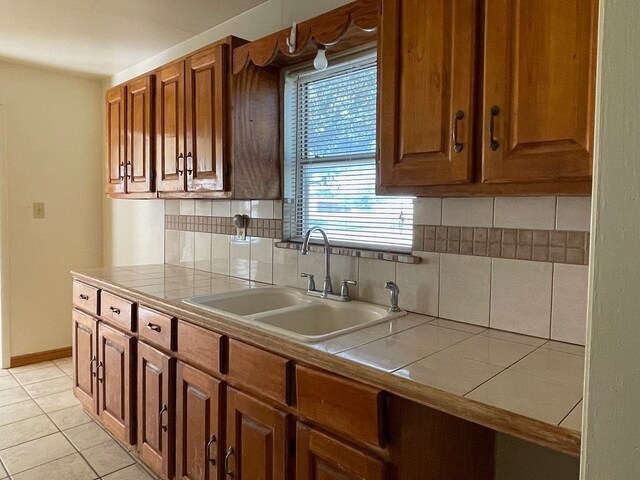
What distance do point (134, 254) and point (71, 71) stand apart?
5.17ft

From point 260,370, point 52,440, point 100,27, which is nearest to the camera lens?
point 260,370

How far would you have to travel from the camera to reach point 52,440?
2449mm

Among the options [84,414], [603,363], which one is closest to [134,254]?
[84,414]

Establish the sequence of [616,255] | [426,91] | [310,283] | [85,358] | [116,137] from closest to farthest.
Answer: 1. [616,255]
2. [426,91]
3. [310,283]
4. [85,358]
5. [116,137]

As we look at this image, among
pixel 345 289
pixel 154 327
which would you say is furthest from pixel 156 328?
pixel 345 289

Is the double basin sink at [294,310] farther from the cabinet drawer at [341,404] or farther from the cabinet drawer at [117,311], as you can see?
the cabinet drawer at [117,311]

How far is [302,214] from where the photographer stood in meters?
2.34

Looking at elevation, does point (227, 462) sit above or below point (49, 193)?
below

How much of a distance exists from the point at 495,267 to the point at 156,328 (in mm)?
1396

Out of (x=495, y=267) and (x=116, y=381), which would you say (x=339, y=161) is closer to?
(x=495, y=267)

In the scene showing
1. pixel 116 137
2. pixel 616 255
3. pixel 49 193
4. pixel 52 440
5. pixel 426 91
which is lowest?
pixel 52 440

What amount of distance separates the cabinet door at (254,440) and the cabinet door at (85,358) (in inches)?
49.4

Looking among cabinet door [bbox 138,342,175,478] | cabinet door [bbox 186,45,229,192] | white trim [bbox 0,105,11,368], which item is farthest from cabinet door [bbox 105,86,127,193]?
cabinet door [bbox 138,342,175,478]

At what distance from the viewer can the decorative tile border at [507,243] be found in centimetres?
135
